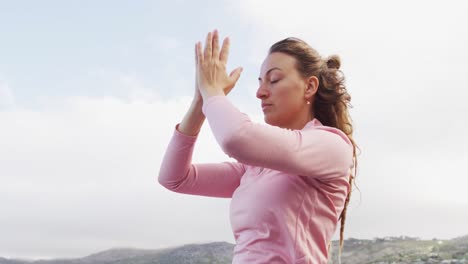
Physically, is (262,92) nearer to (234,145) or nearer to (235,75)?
(235,75)

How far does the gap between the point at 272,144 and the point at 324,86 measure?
45 centimetres

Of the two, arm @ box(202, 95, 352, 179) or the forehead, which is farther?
the forehead

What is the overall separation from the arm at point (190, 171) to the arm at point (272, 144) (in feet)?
1.24

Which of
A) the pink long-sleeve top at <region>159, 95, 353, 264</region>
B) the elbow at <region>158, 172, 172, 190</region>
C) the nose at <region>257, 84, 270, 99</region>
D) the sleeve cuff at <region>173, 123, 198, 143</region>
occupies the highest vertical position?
the nose at <region>257, 84, 270, 99</region>

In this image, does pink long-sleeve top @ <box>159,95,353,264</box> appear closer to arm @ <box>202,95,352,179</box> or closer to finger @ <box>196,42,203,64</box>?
arm @ <box>202,95,352,179</box>

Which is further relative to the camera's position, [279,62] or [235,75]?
[279,62]

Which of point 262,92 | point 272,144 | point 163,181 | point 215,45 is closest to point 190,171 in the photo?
point 163,181

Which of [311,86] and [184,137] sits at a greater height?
[311,86]

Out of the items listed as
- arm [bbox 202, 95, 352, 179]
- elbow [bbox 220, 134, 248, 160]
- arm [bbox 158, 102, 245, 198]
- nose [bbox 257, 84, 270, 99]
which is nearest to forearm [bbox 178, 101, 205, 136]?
arm [bbox 158, 102, 245, 198]

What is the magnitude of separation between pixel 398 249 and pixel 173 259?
7523 millimetres

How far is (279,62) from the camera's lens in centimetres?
172

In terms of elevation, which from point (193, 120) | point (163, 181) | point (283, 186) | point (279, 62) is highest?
point (279, 62)

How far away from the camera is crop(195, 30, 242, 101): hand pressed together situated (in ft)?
5.01

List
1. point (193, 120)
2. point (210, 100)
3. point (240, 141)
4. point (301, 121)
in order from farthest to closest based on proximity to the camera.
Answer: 1. point (193, 120)
2. point (301, 121)
3. point (210, 100)
4. point (240, 141)
